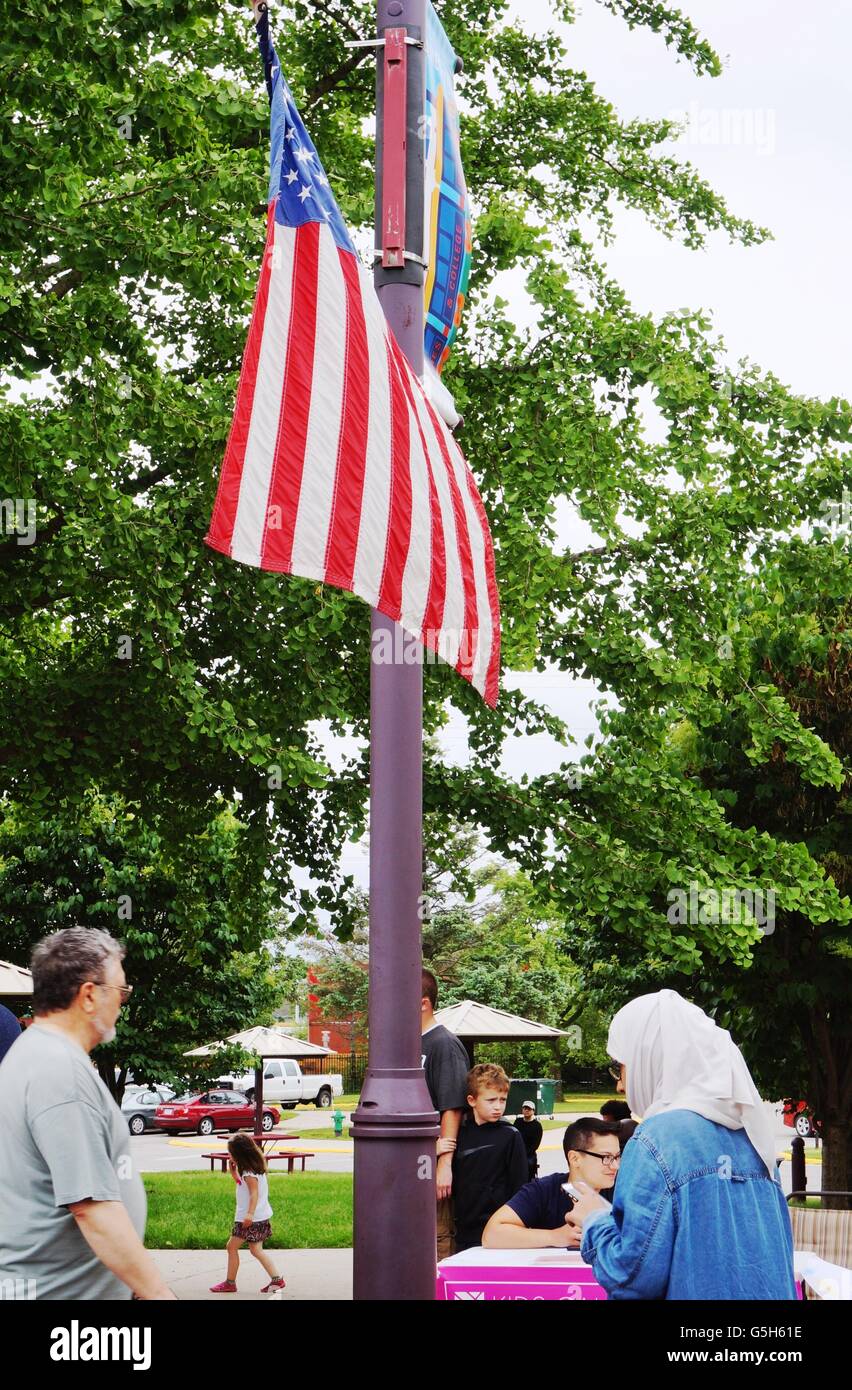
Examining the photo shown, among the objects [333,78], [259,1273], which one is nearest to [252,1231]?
[259,1273]

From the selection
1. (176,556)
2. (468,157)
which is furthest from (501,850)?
(468,157)

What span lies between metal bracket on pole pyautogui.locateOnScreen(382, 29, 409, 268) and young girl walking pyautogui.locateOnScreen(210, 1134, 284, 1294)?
8.46m

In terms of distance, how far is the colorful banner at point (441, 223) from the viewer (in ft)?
18.1

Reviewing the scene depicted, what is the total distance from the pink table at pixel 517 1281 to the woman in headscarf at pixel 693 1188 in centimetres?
170

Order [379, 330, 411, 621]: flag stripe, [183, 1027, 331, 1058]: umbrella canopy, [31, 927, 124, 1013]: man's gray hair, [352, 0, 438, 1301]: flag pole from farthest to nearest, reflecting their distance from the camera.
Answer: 1. [183, 1027, 331, 1058]: umbrella canopy
2. [379, 330, 411, 621]: flag stripe
3. [352, 0, 438, 1301]: flag pole
4. [31, 927, 124, 1013]: man's gray hair

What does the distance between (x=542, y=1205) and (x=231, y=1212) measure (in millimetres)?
12911

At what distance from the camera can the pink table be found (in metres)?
5.07

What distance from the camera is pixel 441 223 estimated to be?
5.71 metres

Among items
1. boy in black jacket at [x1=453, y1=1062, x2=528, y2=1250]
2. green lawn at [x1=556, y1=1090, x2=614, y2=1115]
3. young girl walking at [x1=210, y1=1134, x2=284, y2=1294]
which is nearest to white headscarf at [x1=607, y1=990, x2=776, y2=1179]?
boy in black jacket at [x1=453, y1=1062, x2=528, y2=1250]

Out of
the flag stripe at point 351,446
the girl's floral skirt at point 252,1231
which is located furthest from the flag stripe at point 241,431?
the girl's floral skirt at point 252,1231

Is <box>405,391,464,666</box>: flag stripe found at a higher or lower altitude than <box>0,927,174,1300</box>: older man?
higher

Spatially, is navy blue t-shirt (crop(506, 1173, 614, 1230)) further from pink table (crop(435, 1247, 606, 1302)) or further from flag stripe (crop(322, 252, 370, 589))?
flag stripe (crop(322, 252, 370, 589))

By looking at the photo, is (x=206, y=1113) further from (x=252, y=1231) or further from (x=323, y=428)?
(x=323, y=428)
